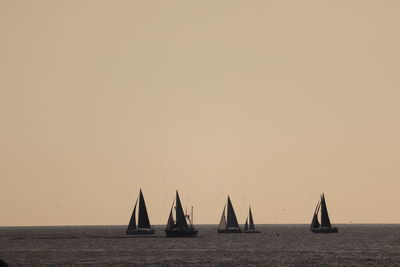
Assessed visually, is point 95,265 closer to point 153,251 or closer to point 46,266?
point 46,266

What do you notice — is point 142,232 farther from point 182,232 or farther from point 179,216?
point 179,216

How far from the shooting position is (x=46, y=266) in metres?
106

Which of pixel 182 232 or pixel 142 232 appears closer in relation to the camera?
pixel 182 232

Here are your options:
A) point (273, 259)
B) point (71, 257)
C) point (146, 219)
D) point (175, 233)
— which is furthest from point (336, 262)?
point (146, 219)

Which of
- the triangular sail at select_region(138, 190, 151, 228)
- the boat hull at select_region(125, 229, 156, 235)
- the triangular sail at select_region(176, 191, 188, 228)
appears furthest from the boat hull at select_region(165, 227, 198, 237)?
the boat hull at select_region(125, 229, 156, 235)

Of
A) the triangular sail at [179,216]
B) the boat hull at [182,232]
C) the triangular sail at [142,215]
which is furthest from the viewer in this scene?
the triangular sail at [142,215]

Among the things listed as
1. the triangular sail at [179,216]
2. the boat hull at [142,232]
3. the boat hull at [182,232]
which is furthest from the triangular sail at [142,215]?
the triangular sail at [179,216]

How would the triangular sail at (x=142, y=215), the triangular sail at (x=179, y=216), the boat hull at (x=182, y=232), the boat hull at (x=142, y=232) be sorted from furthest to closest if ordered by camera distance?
the boat hull at (x=142, y=232) < the triangular sail at (x=142, y=215) < the boat hull at (x=182, y=232) < the triangular sail at (x=179, y=216)

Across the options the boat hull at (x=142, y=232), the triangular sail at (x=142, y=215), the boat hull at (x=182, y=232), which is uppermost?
the triangular sail at (x=142, y=215)

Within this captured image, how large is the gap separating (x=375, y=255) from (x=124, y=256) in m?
39.8

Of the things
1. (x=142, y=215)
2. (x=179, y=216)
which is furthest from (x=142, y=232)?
(x=179, y=216)

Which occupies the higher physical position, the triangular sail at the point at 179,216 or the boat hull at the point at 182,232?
the triangular sail at the point at 179,216

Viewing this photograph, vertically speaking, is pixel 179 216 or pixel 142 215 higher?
pixel 142 215

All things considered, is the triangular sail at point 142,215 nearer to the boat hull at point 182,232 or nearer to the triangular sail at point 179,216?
the boat hull at point 182,232
